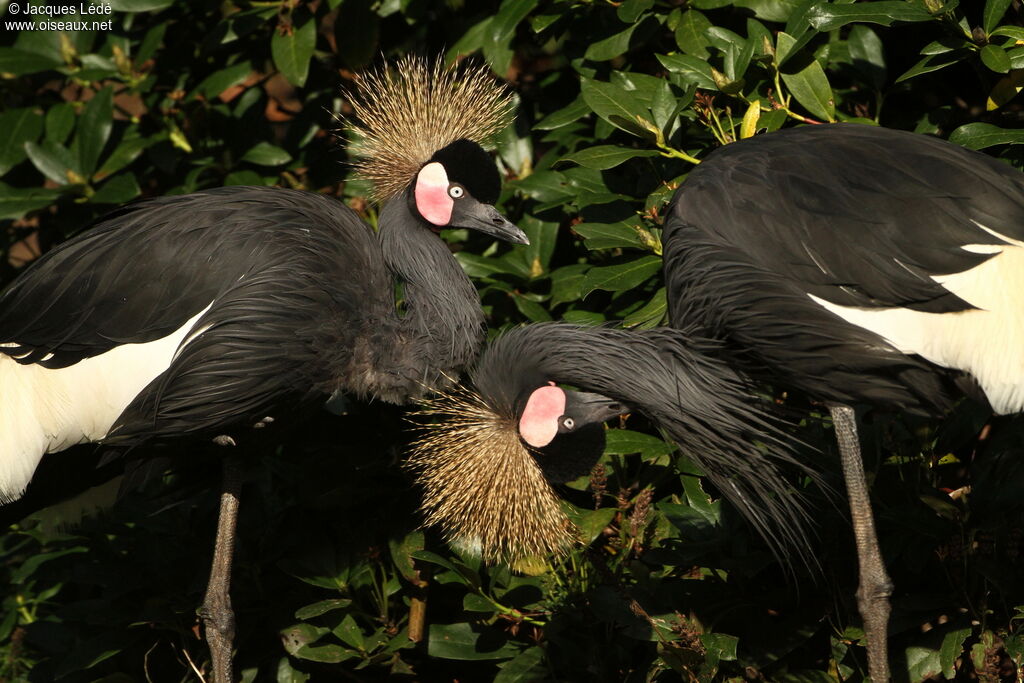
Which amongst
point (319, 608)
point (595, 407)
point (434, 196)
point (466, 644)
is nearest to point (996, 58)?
point (595, 407)

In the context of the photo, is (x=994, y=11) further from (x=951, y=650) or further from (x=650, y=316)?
(x=951, y=650)

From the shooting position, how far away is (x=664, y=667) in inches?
86.0

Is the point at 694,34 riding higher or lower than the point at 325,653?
higher

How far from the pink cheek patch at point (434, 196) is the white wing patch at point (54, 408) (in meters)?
0.61

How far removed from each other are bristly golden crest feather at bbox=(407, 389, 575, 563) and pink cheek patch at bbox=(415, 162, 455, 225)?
0.35 metres

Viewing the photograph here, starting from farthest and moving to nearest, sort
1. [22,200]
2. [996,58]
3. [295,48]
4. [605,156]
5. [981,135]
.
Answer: [22,200] < [295,48] < [605,156] < [981,135] < [996,58]

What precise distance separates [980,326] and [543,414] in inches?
29.3

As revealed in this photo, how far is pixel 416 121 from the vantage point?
237 centimetres

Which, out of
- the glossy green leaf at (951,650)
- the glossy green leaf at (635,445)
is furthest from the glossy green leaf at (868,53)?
the glossy green leaf at (951,650)

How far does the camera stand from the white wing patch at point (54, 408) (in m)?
2.14

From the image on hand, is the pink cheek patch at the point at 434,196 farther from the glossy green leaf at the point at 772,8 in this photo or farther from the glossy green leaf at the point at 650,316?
the glossy green leaf at the point at 772,8

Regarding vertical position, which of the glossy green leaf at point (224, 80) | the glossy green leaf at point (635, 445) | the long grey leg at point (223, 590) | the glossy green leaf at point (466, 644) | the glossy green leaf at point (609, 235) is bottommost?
the glossy green leaf at point (466, 644)

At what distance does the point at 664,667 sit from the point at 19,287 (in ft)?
4.77

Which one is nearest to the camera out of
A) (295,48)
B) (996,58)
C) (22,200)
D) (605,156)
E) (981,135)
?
(996,58)
